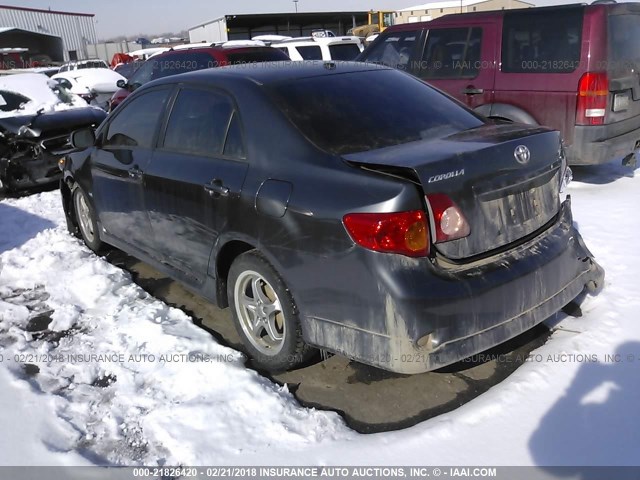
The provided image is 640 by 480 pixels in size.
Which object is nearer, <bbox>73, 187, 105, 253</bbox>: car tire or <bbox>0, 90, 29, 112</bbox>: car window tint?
<bbox>73, 187, 105, 253</bbox>: car tire

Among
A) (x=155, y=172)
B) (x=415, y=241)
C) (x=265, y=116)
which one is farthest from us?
(x=155, y=172)

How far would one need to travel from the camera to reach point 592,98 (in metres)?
6.06

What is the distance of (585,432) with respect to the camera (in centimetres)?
263

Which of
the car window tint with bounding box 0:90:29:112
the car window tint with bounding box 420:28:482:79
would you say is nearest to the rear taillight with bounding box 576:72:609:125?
the car window tint with bounding box 420:28:482:79

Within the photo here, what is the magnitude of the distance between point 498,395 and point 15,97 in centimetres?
899

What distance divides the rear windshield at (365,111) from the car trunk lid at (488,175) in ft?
0.54

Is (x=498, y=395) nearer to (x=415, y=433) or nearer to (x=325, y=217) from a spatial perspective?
(x=415, y=433)

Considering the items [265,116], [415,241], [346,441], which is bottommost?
[346,441]

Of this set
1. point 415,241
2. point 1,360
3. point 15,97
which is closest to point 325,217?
point 415,241

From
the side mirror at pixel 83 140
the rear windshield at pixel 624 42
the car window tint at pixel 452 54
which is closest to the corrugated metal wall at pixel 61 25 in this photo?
the car window tint at pixel 452 54

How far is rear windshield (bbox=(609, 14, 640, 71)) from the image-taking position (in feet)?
20.1

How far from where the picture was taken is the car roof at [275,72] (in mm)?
3518

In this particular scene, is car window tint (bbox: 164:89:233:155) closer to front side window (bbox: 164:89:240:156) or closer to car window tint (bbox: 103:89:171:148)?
front side window (bbox: 164:89:240:156)

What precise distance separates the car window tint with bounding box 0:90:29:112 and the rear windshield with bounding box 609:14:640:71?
826 centimetres
